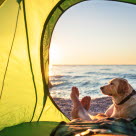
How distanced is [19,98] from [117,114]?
1.25m

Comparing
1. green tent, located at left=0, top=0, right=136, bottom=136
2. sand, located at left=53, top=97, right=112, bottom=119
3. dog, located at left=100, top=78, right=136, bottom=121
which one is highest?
green tent, located at left=0, top=0, right=136, bottom=136

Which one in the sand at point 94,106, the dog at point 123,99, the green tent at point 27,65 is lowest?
the sand at point 94,106

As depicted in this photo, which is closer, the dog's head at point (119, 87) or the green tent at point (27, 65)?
the green tent at point (27, 65)

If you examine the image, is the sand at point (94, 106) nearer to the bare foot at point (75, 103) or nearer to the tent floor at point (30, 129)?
the bare foot at point (75, 103)

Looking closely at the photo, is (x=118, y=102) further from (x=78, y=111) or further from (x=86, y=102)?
(x=78, y=111)

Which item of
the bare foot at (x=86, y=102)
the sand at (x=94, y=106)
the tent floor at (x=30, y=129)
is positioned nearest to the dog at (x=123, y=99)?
the bare foot at (x=86, y=102)

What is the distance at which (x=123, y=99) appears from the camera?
3047mm

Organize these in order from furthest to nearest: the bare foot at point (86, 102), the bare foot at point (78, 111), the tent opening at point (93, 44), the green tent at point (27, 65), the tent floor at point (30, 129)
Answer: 1. the tent opening at point (93, 44)
2. the bare foot at point (86, 102)
3. the bare foot at point (78, 111)
4. the green tent at point (27, 65)
5. the tent floor at point (30, 129)

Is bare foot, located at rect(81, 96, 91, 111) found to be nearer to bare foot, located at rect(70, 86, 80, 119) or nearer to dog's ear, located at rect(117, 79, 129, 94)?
bare foot, located at rect(70, 86, 80, 119)

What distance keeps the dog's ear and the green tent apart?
86cm

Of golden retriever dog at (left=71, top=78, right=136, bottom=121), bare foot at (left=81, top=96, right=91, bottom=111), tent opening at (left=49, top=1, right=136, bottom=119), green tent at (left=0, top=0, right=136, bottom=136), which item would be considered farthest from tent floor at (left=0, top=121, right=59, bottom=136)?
tent opening at (left=49, top=1, right=136, bottom=119)

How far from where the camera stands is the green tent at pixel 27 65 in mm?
2453

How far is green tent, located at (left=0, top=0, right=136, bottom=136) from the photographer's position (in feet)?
8.05

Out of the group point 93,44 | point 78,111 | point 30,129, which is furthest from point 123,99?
point 93,44
